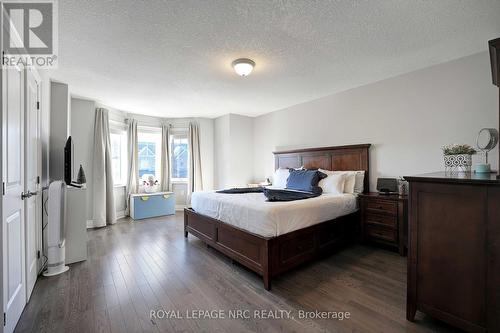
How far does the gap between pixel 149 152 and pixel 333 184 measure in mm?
4617

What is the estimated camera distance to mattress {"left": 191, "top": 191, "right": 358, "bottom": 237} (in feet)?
7.22

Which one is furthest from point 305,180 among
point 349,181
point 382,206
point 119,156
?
point 119,156

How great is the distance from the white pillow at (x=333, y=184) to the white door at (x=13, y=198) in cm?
348

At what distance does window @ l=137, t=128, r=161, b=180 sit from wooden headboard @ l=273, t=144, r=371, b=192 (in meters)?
3.31

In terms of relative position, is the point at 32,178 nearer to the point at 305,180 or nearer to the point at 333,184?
the point at 305,180

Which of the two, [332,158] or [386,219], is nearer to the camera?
[386,219]

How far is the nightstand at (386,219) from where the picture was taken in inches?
→ 111

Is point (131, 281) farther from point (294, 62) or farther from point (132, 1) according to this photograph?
point (294, 62)

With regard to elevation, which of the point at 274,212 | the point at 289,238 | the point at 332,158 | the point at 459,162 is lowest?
the point at 289,238

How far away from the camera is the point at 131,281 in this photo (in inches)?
89.0

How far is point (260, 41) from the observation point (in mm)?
2250

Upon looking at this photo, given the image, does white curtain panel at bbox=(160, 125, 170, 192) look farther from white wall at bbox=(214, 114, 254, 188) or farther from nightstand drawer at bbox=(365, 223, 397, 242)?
nightstand drawer at bbox=(365, 223, 397, 242)

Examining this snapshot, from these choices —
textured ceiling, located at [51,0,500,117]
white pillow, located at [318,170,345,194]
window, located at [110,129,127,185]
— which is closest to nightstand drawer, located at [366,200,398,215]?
white pillow, located at [318,170,345,194]

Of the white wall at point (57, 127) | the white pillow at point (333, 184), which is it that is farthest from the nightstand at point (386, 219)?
the white wall at point (57, 127)
